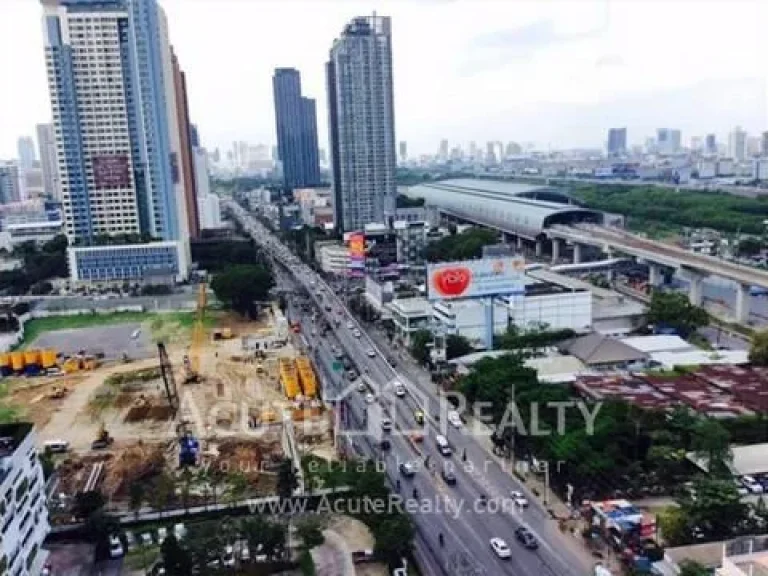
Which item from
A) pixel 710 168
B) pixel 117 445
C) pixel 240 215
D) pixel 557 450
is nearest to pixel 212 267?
pixel 117 445

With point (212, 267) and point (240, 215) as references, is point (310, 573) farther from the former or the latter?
point (240, 215)

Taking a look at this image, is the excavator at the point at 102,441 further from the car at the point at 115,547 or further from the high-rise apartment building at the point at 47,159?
the high-rise apartment building at the point at 47,159

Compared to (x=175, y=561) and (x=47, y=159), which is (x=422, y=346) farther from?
(x=47, y=159)

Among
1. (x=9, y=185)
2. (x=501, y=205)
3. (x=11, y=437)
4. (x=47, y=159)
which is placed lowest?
(x=11, y=437)

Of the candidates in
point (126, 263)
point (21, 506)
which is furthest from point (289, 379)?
point (126, 263)

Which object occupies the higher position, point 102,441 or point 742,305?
point 742,305

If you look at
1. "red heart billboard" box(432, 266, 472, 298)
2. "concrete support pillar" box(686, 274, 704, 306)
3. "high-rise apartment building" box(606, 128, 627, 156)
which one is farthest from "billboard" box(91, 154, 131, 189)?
"high-rise apartment building" box(606, 128, 627, 156)

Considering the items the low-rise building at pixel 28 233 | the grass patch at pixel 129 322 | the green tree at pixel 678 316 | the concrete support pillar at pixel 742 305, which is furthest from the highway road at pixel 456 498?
the low-rise building at pixel 28 233

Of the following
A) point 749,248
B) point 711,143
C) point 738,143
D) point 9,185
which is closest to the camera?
point 749,248
